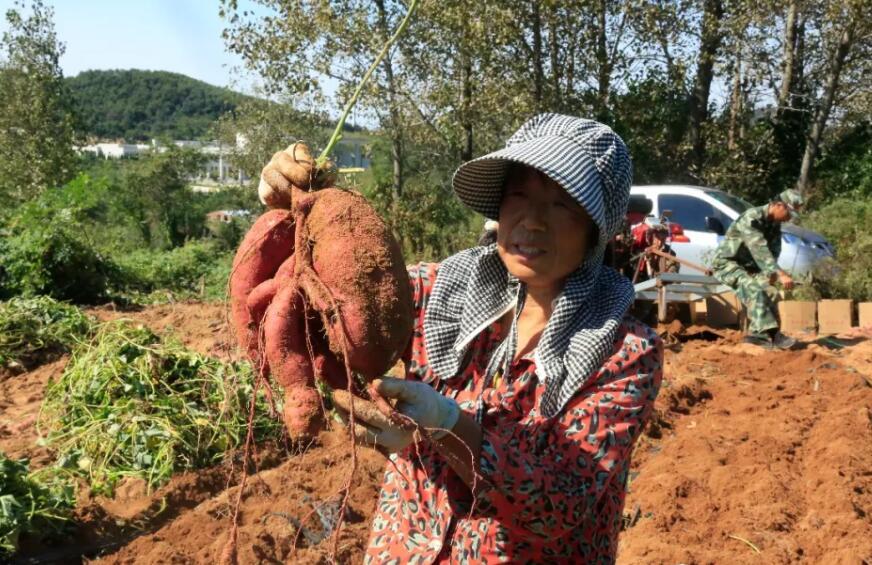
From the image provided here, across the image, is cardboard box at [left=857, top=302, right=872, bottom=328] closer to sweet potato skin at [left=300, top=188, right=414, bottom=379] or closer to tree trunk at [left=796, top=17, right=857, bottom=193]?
tree trunk at [left=796, top=17, right=857, bottom=193]

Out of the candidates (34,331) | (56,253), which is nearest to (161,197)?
(56,253)

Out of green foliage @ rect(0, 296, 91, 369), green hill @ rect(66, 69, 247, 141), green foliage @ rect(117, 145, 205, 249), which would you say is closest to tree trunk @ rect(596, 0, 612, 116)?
green foliage @ rect(0, 296, 91, 369)

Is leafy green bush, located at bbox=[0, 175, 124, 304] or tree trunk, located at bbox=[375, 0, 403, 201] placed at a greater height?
tree trunk, located at bbox=[375, 0, 403, 201]

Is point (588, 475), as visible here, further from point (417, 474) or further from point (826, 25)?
point (826, 25)

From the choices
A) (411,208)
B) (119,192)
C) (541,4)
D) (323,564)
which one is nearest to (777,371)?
(323,564)

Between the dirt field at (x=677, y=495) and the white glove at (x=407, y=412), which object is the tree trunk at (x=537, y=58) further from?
the white glove at (x=407, y=412)

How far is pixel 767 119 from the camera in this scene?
587 inches

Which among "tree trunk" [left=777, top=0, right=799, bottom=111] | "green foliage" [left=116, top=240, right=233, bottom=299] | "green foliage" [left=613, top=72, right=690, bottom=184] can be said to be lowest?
"green foliage" [left=116, top=240, right=233, bottom=299]

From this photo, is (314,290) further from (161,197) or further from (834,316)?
(161,197)

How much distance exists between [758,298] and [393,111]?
315 inches

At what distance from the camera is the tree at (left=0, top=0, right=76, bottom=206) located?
888 inches

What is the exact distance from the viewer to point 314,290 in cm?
151

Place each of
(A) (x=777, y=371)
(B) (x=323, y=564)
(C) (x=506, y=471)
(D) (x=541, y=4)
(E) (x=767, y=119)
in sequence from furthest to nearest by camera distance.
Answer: (E) (x=767, y=119) → (D) (x=541, y=4) → (A) (x=777, y=371) → (B) (x=323, y=564) → (C) (x=506, y=471)

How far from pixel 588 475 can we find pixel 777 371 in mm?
5441
